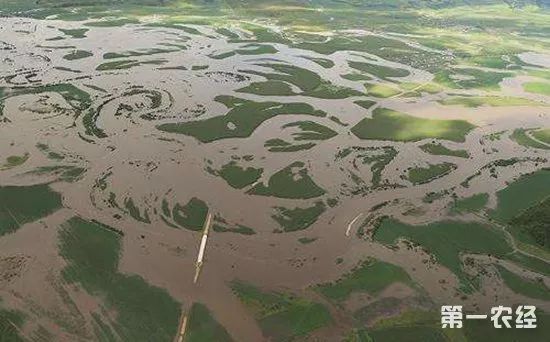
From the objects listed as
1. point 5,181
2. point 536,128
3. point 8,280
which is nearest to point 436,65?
point 536,128

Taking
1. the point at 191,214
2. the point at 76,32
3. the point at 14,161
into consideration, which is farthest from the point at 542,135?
the point at 76,32

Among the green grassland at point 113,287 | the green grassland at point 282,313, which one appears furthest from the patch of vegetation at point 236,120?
the green grassland at point 282,313

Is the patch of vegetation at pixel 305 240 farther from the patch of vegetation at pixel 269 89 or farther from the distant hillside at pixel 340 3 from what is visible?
the distant hillside at pixel 340 3

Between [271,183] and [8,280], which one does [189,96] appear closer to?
[271,183]

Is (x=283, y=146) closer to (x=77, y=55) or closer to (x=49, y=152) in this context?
(x=49, y=152)

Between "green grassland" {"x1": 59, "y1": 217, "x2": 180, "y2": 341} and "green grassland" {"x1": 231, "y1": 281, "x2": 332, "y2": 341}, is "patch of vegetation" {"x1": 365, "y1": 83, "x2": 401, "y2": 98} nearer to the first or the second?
"green grassland" {"x1": 231, "y1": 281, "x2": 332, "y2": 341}

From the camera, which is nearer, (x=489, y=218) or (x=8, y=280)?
(x=8, y=280)

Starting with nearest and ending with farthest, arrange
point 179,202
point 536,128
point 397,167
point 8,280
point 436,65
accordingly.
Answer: point 8,280 < point 179,202 < point 397,167 < point 536,128 < point 436,65
